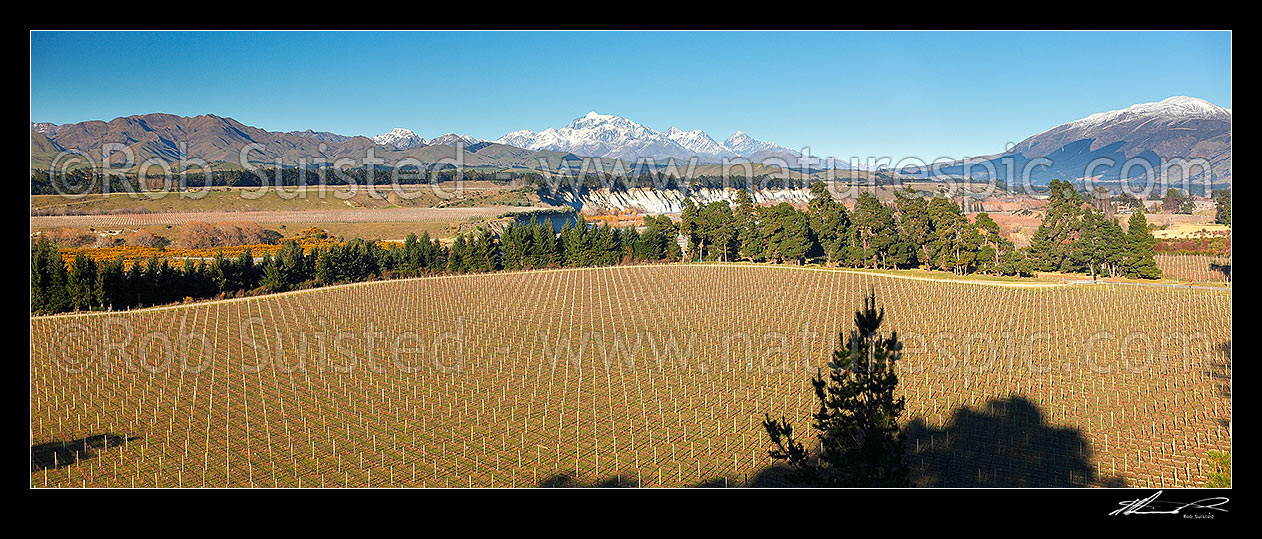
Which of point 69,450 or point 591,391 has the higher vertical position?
point 591,391

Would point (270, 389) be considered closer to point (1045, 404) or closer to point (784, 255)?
point (1045, 404)

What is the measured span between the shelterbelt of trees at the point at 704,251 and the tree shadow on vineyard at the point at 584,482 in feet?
101

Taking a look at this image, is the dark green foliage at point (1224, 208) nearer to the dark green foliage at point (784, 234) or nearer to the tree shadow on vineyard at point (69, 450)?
the tree shadow on vineyard at point (69, 450)

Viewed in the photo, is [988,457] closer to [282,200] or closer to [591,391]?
[591,391]

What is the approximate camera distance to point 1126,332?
26719 millimetres

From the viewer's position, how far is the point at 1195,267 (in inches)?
1740

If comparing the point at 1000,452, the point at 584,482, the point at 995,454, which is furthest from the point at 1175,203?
the point at 584,482

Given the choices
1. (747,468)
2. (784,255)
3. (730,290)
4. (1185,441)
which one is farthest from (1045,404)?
(784,255)

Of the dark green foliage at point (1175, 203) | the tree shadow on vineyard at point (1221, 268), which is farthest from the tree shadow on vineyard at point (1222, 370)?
the dark green foliage at point (1175, 203)

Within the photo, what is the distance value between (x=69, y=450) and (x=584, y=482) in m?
11.3

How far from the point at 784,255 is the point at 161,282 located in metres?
40.5

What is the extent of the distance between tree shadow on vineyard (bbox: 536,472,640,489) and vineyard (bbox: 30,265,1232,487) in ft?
0.34

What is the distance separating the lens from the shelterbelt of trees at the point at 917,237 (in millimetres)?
44219
